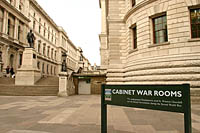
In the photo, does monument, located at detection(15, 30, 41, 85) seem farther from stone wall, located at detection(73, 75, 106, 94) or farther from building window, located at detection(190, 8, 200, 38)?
building window, located at detection(190, 8, 200, 38)

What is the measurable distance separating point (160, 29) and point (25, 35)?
37965 mm

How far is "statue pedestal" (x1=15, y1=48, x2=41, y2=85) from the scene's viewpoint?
20125 mm

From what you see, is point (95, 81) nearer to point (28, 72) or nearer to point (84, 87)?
point (84, 87)

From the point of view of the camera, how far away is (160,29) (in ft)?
40.2

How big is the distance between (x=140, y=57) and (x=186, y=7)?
16.1 ft

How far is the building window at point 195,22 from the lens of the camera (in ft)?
35.4

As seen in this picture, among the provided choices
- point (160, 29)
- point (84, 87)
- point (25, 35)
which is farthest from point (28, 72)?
point (25, 35)

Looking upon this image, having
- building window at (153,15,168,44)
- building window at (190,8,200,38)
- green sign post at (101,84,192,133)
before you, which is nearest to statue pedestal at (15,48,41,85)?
building window at (153,15,168,44)

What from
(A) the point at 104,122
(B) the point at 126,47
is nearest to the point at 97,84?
(B) the point at 126,47

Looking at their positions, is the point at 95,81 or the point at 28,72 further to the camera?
the point at 95,81

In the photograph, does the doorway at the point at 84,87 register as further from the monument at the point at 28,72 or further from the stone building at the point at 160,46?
the stone building at the point at 160,46

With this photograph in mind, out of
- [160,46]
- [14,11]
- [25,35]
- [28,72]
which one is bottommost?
[28,72]

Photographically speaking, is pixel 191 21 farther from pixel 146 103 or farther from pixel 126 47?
pixel 146 103

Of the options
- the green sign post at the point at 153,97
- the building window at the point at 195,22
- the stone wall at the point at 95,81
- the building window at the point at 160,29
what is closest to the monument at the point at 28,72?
the stone wall at the point at 95,81
